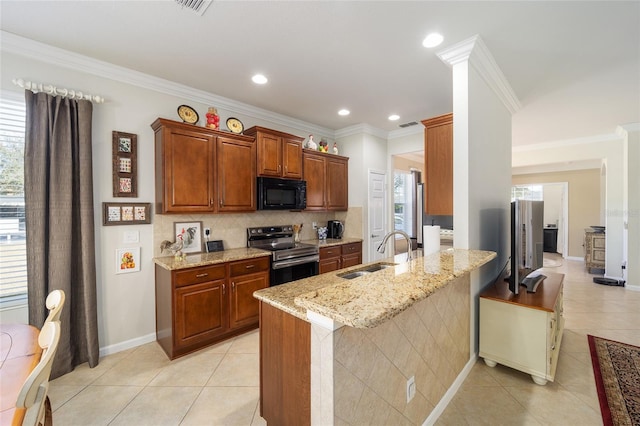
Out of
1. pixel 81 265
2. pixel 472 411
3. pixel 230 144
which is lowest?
pixel 472 411

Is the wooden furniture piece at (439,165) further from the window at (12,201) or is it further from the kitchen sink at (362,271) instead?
the window at (12,201)

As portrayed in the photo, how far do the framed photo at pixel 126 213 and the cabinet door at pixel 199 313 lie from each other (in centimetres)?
87

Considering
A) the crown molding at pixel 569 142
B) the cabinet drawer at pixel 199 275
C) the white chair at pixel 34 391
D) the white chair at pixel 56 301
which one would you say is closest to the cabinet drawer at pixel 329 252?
the cabinet drawer at pixel 199 275

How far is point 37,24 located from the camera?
6.63 ft

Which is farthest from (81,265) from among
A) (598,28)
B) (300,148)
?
(598,28)

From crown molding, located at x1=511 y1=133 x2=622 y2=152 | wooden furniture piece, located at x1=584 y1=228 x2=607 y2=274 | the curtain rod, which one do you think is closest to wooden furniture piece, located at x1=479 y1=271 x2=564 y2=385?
the curtain rod

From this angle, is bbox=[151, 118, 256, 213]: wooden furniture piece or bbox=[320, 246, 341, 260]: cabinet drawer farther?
bbox=[320, 246, 341, 260]: cabinet drawer

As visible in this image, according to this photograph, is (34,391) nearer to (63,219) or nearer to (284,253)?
(63,219)

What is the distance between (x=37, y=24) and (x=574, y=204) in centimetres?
1023

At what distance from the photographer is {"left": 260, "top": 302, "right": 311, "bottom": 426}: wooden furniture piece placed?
4.36 ft

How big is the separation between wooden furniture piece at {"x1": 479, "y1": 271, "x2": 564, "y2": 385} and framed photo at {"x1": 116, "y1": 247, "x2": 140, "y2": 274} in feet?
10.8

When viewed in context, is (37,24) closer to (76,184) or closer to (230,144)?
(76,184)

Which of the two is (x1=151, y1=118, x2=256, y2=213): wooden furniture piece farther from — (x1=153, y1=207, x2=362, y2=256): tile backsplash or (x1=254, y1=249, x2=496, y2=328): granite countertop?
(x1=254, y1=249, x2=496, y2=328): granite countertop

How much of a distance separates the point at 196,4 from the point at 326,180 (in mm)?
2809
